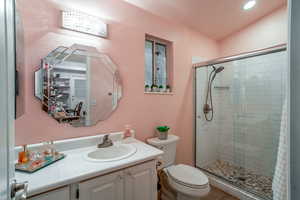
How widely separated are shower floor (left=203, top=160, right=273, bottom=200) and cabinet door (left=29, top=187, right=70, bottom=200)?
2.02m

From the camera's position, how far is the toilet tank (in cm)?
169

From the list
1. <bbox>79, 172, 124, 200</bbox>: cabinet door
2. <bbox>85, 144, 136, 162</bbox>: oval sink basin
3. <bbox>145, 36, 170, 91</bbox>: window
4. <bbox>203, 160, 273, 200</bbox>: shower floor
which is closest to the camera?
<bbox>79, 172, 124, 200</bbox>: cabinet door

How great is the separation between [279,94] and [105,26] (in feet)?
7.62

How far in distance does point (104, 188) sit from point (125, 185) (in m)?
0.16

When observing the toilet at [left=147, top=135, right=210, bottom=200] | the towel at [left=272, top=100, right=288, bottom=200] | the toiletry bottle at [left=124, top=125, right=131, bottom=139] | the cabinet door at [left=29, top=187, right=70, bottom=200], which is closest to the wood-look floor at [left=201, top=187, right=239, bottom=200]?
the toilet at [left=147, top=135, right=210, bottom=200]

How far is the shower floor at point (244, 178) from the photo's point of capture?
1747mm

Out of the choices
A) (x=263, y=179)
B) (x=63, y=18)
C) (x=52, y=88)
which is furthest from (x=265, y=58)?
(x=52, y=88)

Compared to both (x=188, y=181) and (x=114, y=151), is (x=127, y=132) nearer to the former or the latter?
(x=114, y=151)

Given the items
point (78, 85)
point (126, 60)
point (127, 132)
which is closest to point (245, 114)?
point (127, 132)

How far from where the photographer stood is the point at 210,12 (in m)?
2.02

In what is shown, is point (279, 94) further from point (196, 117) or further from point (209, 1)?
point (209, 1)

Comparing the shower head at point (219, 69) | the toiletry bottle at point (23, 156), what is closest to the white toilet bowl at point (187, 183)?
the toiletry bottle at point (23, 156)

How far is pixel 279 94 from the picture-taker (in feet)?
6.20

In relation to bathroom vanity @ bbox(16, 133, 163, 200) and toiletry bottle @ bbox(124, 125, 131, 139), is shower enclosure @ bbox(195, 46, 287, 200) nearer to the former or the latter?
toiletry bottle @ bbox(124, 125, 131, 139)
